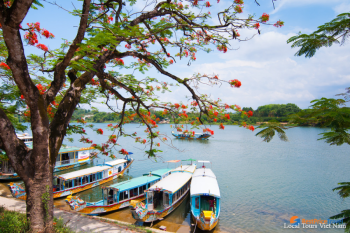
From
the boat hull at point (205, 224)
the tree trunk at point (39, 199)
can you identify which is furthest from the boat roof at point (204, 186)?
the tree trunk at point (39, 199)

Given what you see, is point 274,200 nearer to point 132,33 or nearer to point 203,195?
point 203,195

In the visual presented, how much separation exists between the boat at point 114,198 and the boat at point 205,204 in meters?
2.95

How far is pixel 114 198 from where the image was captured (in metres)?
11.3

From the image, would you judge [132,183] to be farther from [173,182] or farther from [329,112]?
[329,112]

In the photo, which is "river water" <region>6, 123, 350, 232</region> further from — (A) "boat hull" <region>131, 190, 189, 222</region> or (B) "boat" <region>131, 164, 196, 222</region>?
(B) "boat" <region>131, 164, 196, 222</region>

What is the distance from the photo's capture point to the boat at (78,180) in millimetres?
12303

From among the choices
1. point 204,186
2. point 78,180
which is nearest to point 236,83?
point 204,186

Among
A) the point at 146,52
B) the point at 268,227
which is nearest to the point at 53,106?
the point at 146,52

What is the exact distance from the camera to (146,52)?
6355mm

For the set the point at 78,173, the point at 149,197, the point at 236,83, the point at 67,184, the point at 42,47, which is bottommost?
the point at 67,184

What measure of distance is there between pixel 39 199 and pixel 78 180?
39.1 ft

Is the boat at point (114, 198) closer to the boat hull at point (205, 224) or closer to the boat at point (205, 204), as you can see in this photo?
the boat at point (205, 204)

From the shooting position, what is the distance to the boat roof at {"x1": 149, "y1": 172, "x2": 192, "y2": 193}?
10.7 metres

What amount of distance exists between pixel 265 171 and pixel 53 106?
18477 millimetres
